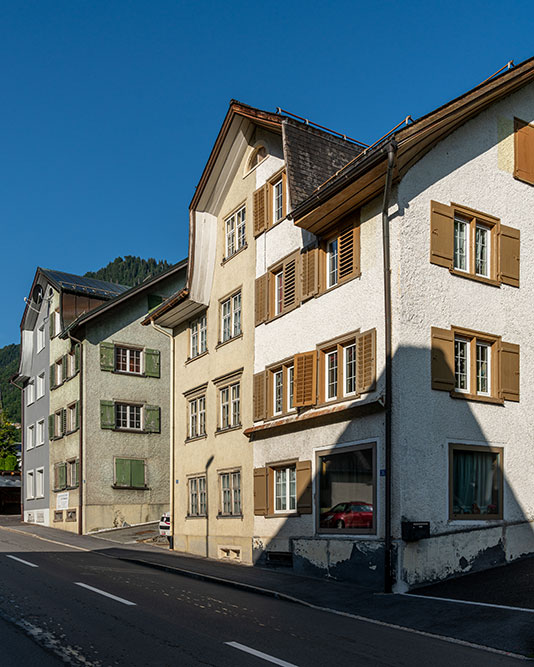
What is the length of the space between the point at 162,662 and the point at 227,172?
→ 18371 mm

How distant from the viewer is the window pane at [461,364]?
17.3 meters

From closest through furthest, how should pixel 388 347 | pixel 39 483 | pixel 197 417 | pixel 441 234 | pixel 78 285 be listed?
pixel 388 347, pixel 441 234, pixel 197 417, pixel 78 285, pixel 39 483

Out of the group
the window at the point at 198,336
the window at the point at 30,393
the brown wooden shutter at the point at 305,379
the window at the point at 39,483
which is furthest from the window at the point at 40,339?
the brown wooden shutter at the point at 305,379

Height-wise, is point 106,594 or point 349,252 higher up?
point 349,252

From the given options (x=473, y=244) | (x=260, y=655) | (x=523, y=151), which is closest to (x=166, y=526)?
(x=473, y=244)

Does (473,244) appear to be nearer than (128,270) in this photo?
Yes

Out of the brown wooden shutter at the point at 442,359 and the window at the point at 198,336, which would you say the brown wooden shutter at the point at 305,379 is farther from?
the window at the point at 198,336

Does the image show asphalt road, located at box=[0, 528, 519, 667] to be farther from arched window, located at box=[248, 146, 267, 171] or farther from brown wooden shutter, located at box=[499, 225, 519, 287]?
arched window, located at box=[248, 146, 267, 171]

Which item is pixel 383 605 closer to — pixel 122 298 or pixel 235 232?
pixel 235 232

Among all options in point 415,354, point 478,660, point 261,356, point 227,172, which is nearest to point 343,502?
point 415,354

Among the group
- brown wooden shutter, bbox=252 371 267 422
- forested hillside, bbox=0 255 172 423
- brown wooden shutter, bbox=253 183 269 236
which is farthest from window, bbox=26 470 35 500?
forested hillside, bbox=0 255 172 423

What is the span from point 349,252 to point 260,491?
6.84 meters

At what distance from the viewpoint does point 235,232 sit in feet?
80.6

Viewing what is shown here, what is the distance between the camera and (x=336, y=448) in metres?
18.0
